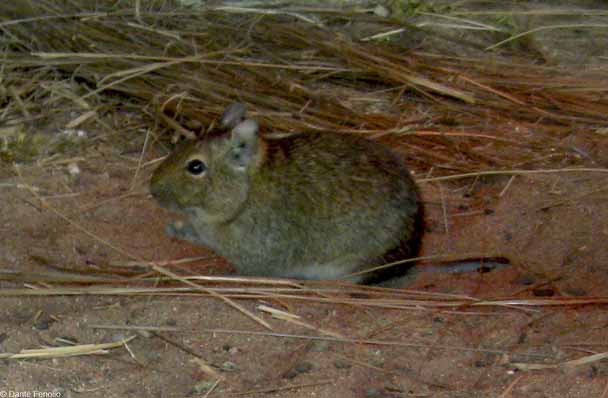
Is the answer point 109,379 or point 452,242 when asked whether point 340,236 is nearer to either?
point 452,242

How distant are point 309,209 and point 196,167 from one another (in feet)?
2.01

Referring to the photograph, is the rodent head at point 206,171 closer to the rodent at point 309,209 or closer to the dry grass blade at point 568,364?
the rodent at point 309,209

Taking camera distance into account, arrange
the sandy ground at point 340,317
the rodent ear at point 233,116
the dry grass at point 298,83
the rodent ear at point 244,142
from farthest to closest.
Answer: the dry grass at point 298,83, the rodent ear at point 233,116, the rodent ear at point 244,142, the sandy ground at point 340,317

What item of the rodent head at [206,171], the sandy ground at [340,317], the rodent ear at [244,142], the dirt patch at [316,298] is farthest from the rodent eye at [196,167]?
the sandy ground at [340,317]

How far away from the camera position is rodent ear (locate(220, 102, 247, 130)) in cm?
472

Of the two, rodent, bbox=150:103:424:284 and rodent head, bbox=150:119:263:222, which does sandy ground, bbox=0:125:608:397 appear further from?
rodent head, bbox=150:119:263:222

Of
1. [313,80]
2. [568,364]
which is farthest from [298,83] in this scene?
[568,364]

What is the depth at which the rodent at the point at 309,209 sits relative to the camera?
4.79 m

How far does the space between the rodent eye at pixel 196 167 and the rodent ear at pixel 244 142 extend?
0.50 ft

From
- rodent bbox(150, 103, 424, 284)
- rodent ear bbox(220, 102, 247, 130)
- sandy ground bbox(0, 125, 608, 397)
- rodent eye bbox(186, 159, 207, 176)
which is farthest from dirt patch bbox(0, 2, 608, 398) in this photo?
rodent ear bbox(220, 102, 247, 130)

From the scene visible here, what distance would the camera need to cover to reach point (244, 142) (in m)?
4.65

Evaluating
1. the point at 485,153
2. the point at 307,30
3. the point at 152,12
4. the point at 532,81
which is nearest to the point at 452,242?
the point at 485,153

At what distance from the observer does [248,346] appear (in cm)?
403

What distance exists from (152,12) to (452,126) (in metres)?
2.31
